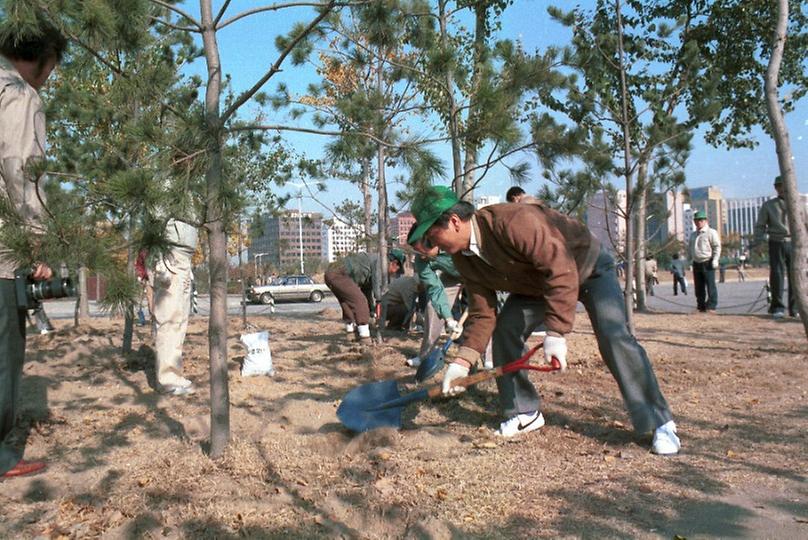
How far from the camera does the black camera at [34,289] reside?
2.82m

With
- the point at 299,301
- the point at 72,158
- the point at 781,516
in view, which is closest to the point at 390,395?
the point at 781,516

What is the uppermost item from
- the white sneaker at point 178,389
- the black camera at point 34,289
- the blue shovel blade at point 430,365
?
the black camera at point 34,289

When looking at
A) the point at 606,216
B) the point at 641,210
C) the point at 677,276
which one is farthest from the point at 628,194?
the point at 677,276

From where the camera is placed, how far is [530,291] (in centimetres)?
336

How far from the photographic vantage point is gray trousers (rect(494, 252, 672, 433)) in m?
3.16

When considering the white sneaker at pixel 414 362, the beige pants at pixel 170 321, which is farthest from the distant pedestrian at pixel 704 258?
the beige pants at pixel 170 321

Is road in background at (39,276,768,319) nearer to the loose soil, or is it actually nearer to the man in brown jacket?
the loose soil

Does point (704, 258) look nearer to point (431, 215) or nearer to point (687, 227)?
point (431, 215)

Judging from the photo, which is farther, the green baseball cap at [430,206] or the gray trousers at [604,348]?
the gray trousers at [604,348]

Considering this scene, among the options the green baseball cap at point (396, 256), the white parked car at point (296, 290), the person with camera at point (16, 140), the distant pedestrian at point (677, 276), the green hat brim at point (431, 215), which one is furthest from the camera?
the white parked car at point (296, 290)

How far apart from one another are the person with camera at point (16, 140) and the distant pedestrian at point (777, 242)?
7526 millimetres

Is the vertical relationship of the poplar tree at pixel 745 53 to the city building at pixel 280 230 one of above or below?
above

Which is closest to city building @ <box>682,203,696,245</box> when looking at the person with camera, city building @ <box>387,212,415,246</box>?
city building @ <box>387,212,415,246</box>

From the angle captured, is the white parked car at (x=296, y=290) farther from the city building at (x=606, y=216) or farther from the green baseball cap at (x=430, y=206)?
the green baseball cap at (x=430, y=206)
